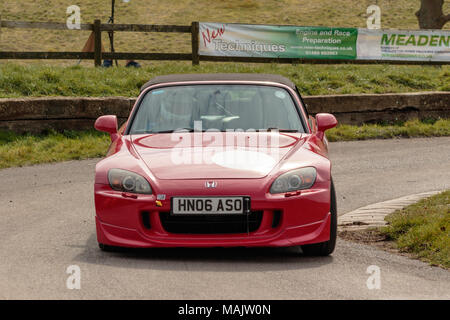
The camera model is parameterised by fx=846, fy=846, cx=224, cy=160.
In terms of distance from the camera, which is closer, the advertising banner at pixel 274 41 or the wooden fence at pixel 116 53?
the wooden fence at pixel 116 53

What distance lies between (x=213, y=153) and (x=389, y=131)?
9.61 m

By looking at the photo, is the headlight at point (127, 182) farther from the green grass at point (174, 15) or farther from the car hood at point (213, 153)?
the green grass at point (174, 15)

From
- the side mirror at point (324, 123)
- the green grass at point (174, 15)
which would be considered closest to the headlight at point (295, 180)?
the side mirror at point (324, 123)

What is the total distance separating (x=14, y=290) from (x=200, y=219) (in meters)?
1.50

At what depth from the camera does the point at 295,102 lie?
765cm

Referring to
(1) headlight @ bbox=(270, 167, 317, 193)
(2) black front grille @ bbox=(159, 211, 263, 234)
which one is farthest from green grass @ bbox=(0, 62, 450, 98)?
(1) headlight @ bbox=(270, 167, 317, 193)

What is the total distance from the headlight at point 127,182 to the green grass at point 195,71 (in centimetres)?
914

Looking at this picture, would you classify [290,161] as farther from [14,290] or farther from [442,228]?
[14,290]

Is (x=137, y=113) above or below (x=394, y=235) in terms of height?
above

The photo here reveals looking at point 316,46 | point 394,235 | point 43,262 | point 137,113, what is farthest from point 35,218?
point 316,46

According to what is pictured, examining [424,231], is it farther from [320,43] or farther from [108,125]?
[320,43]

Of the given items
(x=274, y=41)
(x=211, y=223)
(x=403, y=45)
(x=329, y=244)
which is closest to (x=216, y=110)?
(x=211, y=223)

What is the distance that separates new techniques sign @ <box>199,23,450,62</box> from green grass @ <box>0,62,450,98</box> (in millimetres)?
464

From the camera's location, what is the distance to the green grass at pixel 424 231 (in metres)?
6.48
